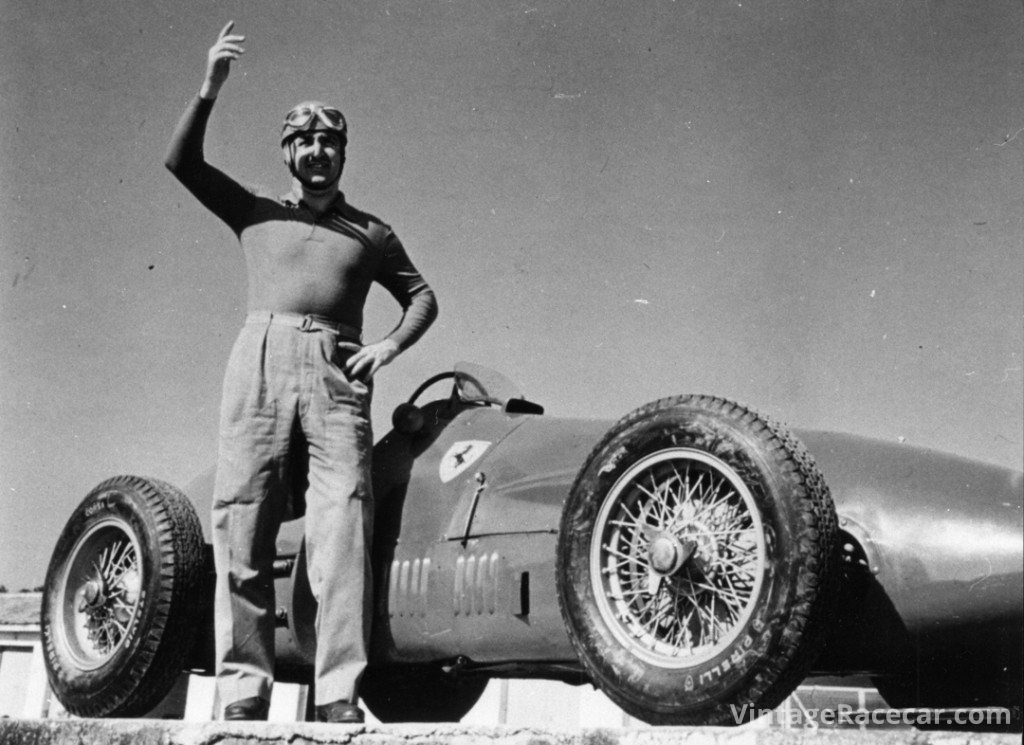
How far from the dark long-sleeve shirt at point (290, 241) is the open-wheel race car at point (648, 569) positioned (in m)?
0.72

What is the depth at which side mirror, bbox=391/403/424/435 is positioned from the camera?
16.7 feet

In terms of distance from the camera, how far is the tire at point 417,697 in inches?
215

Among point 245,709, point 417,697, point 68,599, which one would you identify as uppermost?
point 68,599

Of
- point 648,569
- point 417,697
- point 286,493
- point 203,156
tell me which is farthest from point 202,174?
point 417,697

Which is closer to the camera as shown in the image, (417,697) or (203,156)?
(203,156)

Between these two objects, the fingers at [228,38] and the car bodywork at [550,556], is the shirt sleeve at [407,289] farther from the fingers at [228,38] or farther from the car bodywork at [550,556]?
the fingers at [228,38]

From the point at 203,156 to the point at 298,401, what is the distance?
1052 mm

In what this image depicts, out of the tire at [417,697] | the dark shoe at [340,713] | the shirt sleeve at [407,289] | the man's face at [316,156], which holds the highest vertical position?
the man's face at [316,156]

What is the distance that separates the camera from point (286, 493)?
14.7 feet

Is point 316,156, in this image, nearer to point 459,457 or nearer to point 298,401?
point 298,401

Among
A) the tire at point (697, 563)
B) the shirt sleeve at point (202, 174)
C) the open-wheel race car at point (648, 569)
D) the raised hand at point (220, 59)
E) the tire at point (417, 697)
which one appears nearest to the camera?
the tire at point (697, 563)

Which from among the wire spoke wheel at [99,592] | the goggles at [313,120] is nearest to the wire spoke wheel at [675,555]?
the goggles at [313,120]

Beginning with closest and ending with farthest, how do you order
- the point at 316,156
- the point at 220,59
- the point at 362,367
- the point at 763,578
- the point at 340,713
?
the point at 763,578 < the point at 340,713 < the point at 220,59 < the point at 362,367 < the point at 316,156

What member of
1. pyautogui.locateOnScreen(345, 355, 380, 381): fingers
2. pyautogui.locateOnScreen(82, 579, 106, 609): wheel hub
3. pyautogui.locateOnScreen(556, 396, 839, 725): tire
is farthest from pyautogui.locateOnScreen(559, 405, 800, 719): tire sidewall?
pyautogui.locateOnScreen(82, 579, 106, 609): wheel hub
